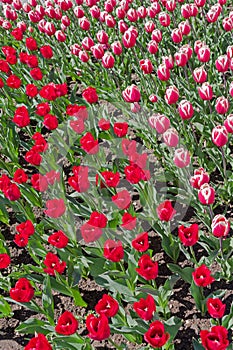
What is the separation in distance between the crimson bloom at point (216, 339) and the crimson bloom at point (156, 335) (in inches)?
6.6

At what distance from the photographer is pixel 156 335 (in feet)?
6.84

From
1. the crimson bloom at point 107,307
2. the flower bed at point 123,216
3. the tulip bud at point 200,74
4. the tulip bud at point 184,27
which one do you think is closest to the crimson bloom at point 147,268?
the flower bed at point 123,216

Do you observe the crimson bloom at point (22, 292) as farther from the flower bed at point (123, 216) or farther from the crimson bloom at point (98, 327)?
the crimson bloom at point (98, 327)

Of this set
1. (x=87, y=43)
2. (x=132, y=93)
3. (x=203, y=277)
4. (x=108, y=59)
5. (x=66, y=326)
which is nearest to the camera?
(x=66, y=326)

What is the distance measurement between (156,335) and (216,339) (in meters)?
0.24

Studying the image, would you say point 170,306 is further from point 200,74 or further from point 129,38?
point 129,38

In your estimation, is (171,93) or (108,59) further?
(108,59)

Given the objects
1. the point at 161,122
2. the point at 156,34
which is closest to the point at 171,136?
the point at 161,122

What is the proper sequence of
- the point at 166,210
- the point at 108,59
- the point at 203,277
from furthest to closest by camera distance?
the point at 108,59 < the point at 166,210 < the point at 203,277

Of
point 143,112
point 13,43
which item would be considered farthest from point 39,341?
point 13,43

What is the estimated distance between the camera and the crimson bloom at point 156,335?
2.07 metres

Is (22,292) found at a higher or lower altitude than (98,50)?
lower

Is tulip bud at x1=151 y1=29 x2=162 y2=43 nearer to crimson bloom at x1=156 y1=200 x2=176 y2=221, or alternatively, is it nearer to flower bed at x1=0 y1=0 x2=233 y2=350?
flower bed at x1=0 y1=0 x2=233 y2=350

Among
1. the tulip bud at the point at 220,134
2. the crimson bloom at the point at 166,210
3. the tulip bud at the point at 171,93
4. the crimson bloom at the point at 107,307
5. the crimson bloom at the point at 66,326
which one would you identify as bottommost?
the crimson bloom at the point at 66,326
